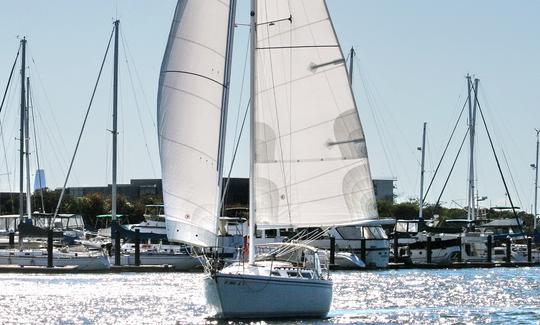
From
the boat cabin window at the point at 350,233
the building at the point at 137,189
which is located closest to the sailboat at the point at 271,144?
the boat cabin window at the point at 350,233

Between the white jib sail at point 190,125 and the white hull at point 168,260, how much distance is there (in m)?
40.4

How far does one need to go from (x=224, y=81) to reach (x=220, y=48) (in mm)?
1014

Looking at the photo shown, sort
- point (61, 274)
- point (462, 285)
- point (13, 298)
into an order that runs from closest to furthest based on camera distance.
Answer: point (13, 298), point (462, 285), point (61, 274)

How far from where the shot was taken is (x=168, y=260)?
79.1m

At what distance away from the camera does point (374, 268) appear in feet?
273

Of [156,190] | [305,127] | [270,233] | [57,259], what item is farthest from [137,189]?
[305,127]

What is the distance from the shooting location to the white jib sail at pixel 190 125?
38156mm

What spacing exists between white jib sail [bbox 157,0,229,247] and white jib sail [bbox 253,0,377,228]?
211 cm

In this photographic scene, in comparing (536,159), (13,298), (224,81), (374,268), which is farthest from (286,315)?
(536,159)

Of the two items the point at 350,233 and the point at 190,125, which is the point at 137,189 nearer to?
the point at 350,233

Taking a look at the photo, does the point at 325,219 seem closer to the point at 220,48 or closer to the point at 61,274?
the point at 220,48

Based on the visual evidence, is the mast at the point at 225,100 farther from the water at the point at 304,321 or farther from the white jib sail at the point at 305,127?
the water at the point at 304,321

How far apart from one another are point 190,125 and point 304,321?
22.1 ft

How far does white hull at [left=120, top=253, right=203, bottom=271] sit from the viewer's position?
258ft
